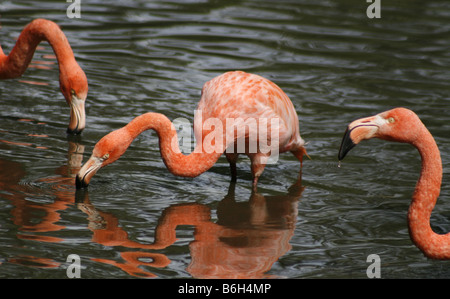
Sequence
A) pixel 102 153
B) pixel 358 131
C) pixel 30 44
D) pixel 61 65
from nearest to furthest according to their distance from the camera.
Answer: pixel 358 131 < pixel 102 153 < pixel 61 65 < pixel 30 44

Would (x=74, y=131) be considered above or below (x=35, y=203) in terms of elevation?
above

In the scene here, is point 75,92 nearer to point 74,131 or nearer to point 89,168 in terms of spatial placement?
point 74,131

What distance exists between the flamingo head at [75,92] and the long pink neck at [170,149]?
147cm

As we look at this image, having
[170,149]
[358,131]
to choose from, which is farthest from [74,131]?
[358,131]

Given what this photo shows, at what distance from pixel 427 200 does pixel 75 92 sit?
3.74 metres

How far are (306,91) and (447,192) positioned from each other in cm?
306

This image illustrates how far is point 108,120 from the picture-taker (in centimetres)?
821

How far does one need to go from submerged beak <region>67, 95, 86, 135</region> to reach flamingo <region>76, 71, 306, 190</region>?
1412 millimetres

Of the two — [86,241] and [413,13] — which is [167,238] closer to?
[86,241]

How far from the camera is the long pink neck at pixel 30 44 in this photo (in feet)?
25.3

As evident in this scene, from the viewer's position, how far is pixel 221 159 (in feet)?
25.1

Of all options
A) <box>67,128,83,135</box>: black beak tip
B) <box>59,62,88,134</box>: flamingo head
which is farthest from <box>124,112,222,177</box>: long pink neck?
<box>67,128,83,135</box>: black beak tip

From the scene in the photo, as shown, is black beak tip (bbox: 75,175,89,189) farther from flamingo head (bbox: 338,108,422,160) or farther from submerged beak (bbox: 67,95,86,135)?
flamingo head (bbox: 338,108,422,160)

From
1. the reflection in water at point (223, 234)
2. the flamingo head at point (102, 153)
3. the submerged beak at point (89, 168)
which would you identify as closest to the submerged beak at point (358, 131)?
the reflection in water at point (223, 234)
